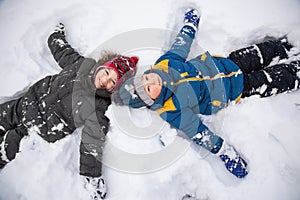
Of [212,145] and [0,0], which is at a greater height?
[0,0]

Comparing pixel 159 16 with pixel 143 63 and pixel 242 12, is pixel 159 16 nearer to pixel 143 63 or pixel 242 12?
pixel 143 63

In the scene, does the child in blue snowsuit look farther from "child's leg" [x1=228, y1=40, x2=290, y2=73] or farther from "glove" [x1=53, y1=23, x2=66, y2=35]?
"glove" [x1=53, y1=23, x2=66, y2=35]

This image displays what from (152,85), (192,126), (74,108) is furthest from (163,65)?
(74,108)

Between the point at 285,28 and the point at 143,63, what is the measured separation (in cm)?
A: 61

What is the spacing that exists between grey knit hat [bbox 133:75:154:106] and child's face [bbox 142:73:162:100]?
1cm

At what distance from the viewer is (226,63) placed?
109 cm

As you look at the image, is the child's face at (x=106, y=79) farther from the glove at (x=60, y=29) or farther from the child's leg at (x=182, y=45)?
the glove at (x=60, y=29)

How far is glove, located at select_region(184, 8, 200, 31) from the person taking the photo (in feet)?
3.88

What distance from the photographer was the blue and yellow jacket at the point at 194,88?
3.22 feet

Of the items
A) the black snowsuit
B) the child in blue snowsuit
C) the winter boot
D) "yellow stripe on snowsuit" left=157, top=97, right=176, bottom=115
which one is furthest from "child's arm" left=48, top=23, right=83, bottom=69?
the winter boot

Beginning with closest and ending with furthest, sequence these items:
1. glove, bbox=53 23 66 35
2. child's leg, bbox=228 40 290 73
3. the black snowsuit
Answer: the black snowsuit → child's leg, bbox=228 40 290 73 → glove, bbox=53 23 66 35

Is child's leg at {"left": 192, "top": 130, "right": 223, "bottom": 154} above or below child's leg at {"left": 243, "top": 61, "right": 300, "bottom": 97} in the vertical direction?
below

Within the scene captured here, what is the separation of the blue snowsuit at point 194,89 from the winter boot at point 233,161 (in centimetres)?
3

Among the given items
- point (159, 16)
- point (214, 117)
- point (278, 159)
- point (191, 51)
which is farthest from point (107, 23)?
point (278, 159)
